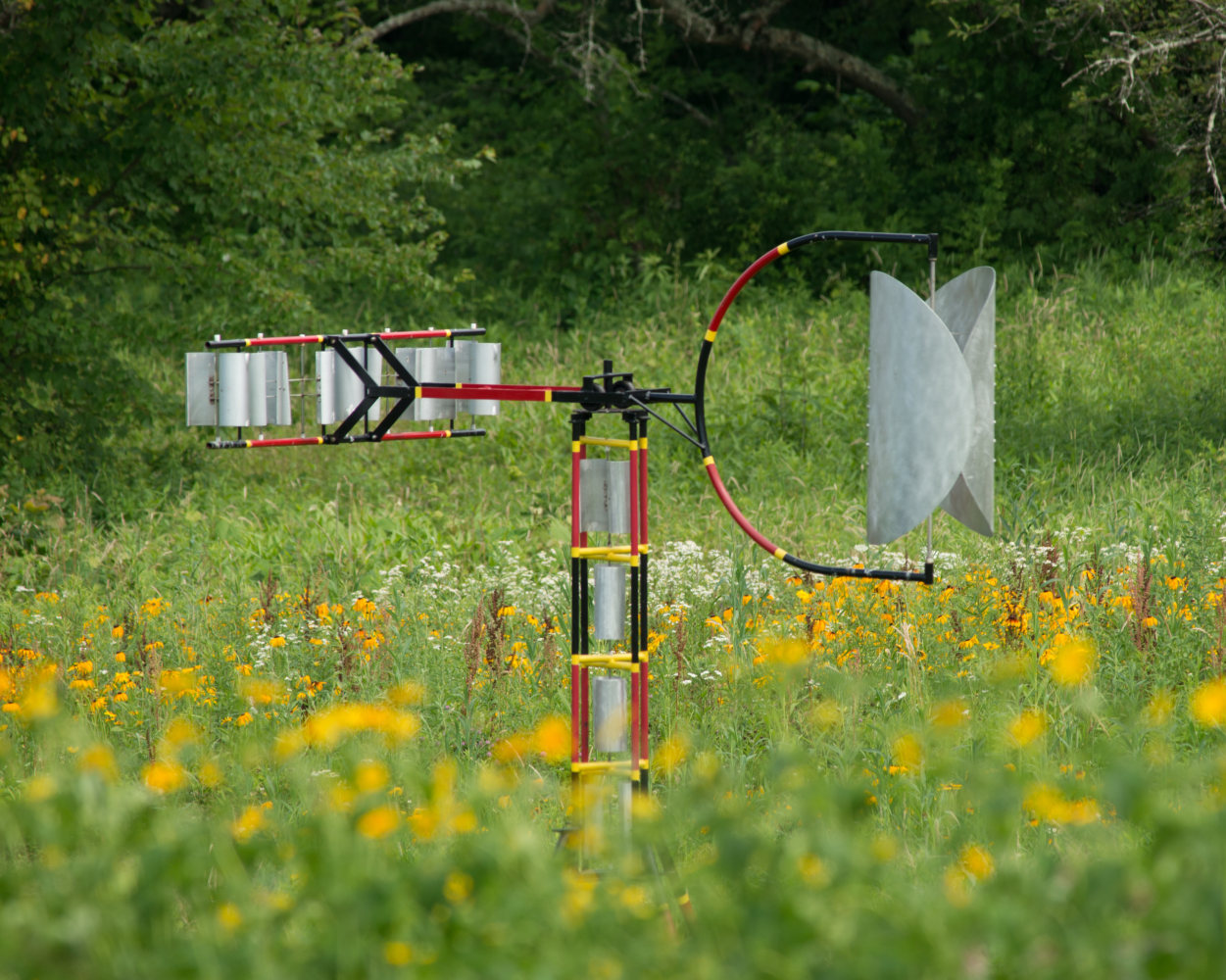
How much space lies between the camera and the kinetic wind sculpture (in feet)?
9.32

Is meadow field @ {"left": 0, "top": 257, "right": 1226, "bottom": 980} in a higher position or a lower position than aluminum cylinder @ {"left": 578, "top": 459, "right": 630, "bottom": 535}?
lower

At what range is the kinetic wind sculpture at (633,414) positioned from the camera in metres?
2.84

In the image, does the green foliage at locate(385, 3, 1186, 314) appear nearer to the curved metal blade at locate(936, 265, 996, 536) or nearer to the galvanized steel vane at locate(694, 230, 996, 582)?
the curved metal blade at locate(936, 265, 996, 536)

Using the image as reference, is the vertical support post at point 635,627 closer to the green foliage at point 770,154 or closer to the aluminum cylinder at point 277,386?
the aluminum cylinder at point 277,386

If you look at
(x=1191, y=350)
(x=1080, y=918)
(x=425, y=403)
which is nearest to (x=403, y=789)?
(x=425, y=403)

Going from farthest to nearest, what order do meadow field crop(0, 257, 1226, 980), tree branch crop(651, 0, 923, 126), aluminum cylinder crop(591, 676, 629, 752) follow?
tree branch crop(651, 0, 923, 126) < aluminum cylinder crop(591, 676, 629, 752) < meadow field crop(0, 257, 1226, 980)

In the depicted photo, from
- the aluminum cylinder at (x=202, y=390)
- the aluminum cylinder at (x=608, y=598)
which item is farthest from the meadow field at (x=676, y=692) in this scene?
the aluminum cylinder at (x=202, y=390)

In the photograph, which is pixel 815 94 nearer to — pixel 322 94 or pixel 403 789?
pixel 322 94

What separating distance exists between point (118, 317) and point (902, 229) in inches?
327

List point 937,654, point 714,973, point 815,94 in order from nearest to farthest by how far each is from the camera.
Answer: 1. point 714,973
2. point 937,654
3. point 815,94

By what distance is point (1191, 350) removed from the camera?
993 cm

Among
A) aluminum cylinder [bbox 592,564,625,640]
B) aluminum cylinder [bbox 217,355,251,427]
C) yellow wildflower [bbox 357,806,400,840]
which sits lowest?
yellow wildflower [bbox 357,806,400,840]

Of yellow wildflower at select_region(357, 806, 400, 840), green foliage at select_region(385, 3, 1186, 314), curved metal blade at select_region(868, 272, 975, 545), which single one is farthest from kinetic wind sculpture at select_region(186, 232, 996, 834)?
green foliage at select_region(385, 3, 1186, 314)

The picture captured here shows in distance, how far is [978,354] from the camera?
3146mm
